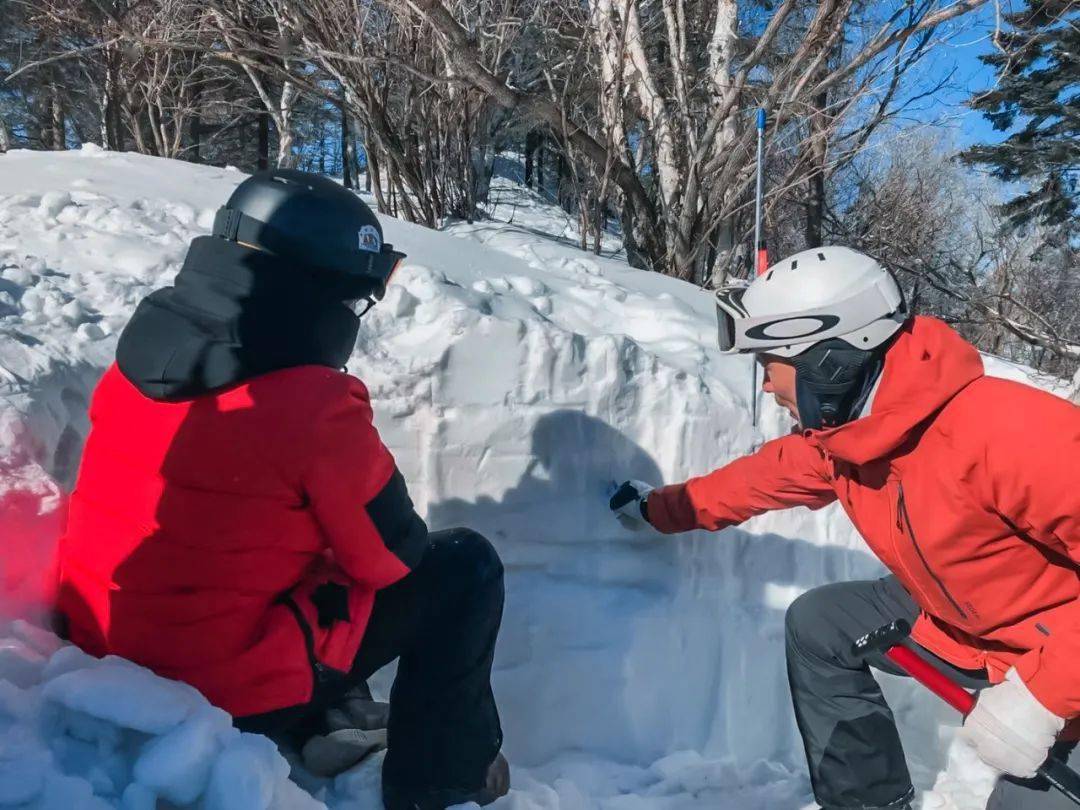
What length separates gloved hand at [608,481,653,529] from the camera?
275 cm

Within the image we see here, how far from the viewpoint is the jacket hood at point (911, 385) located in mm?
1809

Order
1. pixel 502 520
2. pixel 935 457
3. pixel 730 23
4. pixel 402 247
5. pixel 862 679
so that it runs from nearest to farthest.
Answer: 1. pixel 935 457
2. pixel 862 679
3. pixel 502 520
4. pixel 402 247
5. pixel 730 23

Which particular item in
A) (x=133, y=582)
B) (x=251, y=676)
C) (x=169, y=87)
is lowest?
(x=251, y=676)

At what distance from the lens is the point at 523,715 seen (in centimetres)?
265

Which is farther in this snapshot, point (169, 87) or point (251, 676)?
point (169, 87)

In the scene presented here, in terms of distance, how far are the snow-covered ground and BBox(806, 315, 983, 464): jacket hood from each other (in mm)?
1168

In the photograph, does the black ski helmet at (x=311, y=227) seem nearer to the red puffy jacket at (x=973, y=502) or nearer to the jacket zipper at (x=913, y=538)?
the red puffy jacket at (x=973, y=502)

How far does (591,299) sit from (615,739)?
199 centimetres

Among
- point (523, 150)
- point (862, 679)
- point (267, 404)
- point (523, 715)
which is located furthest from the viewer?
point (523, 150)

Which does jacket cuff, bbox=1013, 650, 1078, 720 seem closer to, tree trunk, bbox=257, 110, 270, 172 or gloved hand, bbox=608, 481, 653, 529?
gloved hand, bbox=608, 481, 653, 529

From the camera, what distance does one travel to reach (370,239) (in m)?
1.83

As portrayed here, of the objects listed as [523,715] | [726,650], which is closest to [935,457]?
[726,650]

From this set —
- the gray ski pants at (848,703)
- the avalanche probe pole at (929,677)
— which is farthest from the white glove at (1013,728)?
the gray ski pants at (848,703)

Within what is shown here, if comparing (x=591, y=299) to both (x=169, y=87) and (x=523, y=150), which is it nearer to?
(x=169, y=87)
